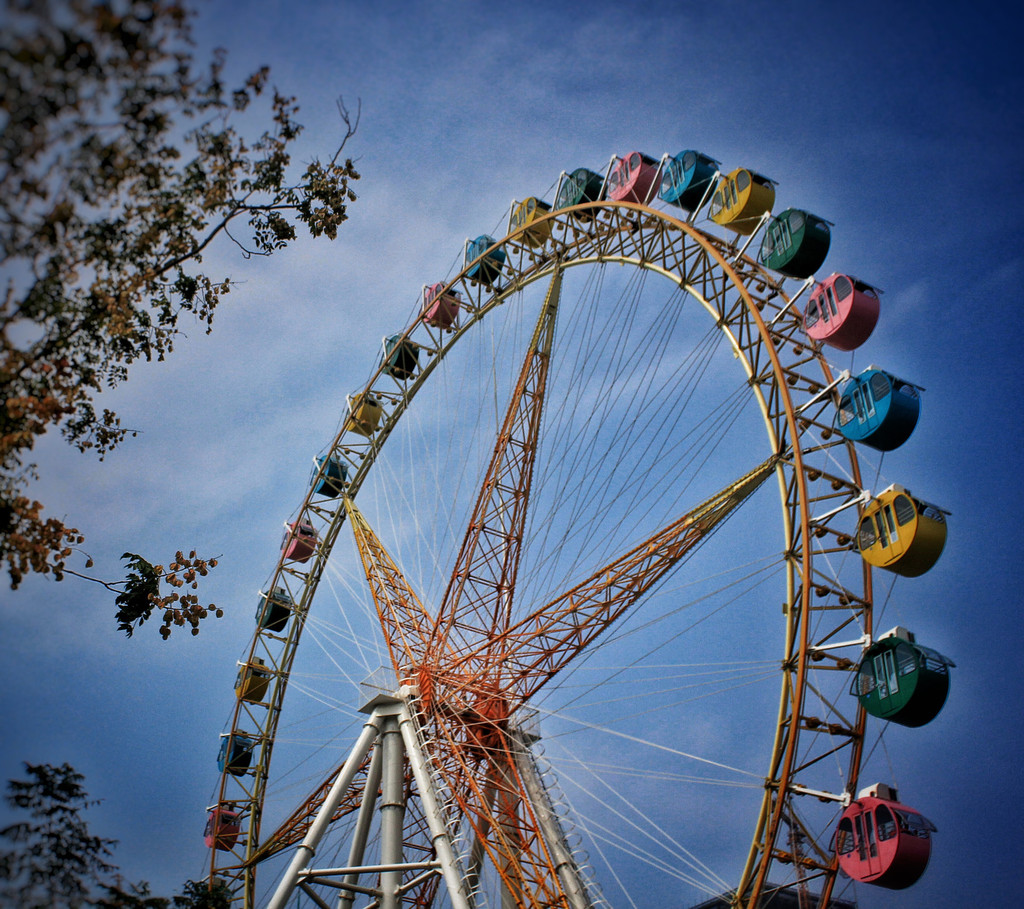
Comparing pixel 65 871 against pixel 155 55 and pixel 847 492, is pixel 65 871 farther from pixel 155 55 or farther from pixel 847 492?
pixel 847 492

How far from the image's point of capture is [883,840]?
614 inches

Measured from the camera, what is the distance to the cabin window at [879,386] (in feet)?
55.7

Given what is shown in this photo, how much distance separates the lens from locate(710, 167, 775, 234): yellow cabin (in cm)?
2000

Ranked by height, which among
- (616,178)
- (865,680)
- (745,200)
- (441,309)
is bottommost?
(865,680)

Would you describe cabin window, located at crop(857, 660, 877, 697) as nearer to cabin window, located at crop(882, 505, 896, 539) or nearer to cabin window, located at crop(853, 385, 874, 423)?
cabin window, located at crop(882, 505, 896, 539)

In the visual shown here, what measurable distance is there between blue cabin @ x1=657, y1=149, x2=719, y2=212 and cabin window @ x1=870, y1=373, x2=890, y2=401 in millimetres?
6208

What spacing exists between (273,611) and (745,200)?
21.8 m

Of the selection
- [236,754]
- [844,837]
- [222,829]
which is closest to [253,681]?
[236,754]

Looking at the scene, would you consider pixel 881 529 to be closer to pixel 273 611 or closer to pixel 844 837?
pixel 844 837

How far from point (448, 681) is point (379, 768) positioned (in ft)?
8.59

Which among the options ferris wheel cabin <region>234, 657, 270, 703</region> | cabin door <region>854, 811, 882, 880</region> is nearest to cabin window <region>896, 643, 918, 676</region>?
cabin door <region>854, 811, 882, 880</region>

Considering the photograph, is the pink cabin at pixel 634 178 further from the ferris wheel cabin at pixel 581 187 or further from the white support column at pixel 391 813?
the white support column at pixel 391 813

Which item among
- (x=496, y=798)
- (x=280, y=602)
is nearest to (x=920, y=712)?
(x=496, y=798)

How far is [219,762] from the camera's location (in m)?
32.4
